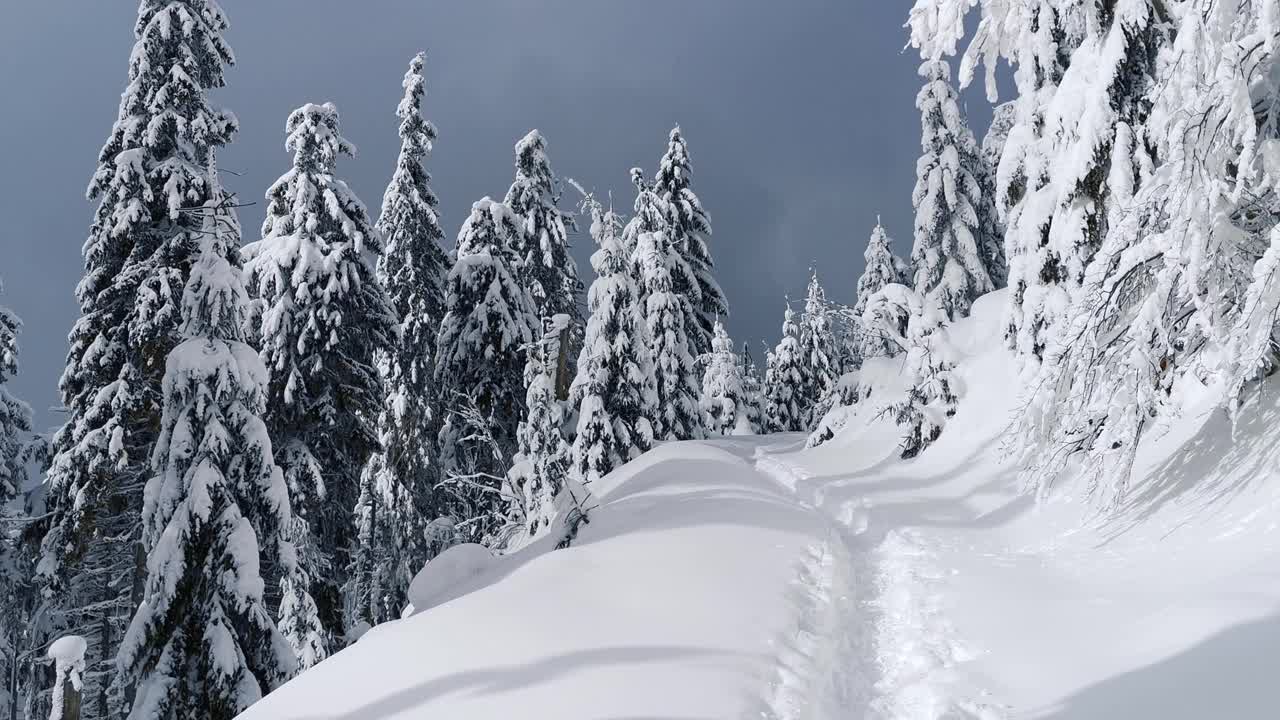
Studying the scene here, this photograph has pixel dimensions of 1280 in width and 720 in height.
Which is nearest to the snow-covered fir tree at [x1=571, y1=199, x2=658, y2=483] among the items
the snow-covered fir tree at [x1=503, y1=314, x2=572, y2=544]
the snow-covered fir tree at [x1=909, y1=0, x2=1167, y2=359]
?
the snow-covered fir tree at [x1=503, y1=314, x2=572, y2=544]

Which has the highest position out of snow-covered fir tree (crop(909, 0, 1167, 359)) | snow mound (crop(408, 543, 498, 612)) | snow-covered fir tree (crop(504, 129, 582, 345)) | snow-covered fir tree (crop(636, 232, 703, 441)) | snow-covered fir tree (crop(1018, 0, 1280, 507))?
snow-covered fir tree (crop(504, 129, 582, 345))

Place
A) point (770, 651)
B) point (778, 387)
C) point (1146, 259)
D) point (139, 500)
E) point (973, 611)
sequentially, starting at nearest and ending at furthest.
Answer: point (770, 651) → point (973, 611) → point (1146, 259) → point (139, 500) → point (778, 387)

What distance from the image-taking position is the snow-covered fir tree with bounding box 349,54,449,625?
2297 cm

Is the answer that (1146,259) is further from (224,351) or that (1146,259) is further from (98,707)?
(98,707)

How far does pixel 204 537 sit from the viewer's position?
11.2 m

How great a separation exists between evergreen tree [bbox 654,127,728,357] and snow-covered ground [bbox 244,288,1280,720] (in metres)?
24.0

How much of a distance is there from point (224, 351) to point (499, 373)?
459 inches

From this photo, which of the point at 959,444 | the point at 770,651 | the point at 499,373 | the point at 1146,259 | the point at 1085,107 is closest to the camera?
the point at 770,651

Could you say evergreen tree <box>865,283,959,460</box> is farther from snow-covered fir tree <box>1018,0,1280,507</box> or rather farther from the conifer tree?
the conifer tree

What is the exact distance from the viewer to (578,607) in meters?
6.53

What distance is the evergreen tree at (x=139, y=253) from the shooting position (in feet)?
42.9

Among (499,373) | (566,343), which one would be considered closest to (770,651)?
(566,343)

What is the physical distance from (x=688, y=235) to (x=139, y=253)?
24.3 meters

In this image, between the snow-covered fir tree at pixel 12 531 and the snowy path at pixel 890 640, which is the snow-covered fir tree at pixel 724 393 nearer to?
the snow-covered fir tree at pixel 12 531
